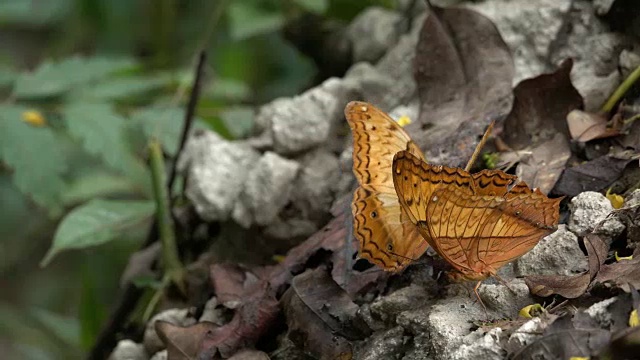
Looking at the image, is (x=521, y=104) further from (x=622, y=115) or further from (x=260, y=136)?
(x=260, y=136)

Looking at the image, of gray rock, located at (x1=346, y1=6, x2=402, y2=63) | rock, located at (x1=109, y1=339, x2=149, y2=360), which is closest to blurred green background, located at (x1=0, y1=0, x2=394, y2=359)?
gray rock, located at (x1=346, y1=6, x2=402, y2=63)

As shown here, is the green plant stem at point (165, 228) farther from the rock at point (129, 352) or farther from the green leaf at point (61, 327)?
the green leaf at point (61, 327)

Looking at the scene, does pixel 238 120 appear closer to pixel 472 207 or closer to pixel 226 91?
pixel 226 91

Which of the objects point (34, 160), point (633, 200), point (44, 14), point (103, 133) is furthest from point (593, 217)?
point (44, 14)

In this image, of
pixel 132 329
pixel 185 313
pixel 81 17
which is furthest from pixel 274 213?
pixel 81 17

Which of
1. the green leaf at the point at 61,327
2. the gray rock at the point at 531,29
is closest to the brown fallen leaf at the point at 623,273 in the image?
the gray rock at the point at 531,29
